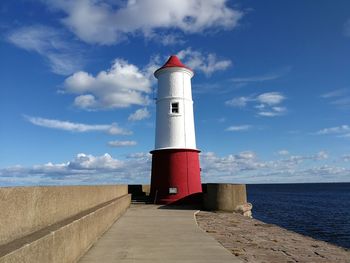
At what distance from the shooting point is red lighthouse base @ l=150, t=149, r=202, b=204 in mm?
19891

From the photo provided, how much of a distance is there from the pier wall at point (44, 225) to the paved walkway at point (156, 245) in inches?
18.9

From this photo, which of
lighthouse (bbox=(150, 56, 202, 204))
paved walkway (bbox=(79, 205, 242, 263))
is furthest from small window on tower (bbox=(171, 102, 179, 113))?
paved walkway (bbox=(79, 205, 242, 263))

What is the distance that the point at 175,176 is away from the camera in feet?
65.2

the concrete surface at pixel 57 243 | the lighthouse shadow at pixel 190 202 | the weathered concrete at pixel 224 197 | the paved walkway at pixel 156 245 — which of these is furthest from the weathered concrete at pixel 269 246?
the lighthouse shadow at pixel 190 202

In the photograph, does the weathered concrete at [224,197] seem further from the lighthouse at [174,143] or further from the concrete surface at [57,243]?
the concrete surface at [57,243]

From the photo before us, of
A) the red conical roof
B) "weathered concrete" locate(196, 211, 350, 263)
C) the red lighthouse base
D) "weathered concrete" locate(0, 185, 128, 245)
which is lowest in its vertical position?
"weathered concrete" locate(196, 211, 350, 263)

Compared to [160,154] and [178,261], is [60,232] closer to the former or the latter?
[178,261]

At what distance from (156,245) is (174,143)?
468 inches

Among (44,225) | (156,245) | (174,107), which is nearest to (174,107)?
(174,107)

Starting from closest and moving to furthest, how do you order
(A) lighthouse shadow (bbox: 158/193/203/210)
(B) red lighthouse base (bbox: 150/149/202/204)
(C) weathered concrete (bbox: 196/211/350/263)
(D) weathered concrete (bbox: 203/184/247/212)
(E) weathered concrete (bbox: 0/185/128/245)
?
(E) weathered concrete (bbox: 0/185/128/245) < (C) weathered concrete (bbox: 196/211/350/263) < (D) weathered concrete (bbox: 203/184/247/212) < (A) lighthouse shadow (bbox: 158/193/203/210) < (B) red lighthouse base (bbox: 150/149/202/204)

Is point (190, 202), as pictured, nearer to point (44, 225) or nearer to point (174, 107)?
point (174, 107)

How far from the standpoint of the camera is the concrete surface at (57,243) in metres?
3.99

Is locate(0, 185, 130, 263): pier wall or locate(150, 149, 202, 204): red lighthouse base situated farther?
locate(150, 149, 202, 204): red lighthouse base

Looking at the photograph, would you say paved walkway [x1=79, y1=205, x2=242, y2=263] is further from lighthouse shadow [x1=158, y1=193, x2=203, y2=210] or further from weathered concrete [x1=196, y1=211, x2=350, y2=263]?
lighthouse shadow [x1=158, y1=193, x2=203, y2=210]
